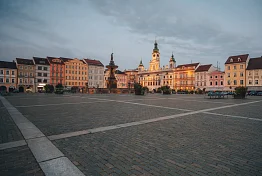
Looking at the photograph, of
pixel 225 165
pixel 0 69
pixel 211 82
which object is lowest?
pixel 225 165

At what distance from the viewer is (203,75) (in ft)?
232

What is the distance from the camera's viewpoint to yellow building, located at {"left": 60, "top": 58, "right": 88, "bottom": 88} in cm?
7438

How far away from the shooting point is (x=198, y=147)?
4105 mm

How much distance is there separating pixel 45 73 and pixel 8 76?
12.9m

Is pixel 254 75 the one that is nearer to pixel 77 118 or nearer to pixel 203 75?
pixel 203 75

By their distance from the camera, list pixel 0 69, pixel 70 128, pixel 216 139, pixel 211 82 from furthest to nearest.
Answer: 1. pixel 211 82
2. pixel 0 69
3. pixel 70 128
4. pixel 216 139

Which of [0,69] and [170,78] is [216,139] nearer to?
[0,69]

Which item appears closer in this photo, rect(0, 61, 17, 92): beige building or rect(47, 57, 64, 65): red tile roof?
rect(0, 61, 17, 92): beige building

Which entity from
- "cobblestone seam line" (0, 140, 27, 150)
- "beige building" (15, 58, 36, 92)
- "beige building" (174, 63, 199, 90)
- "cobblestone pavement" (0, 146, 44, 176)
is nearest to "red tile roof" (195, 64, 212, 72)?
"beige building" (174, 63, 199, 90)

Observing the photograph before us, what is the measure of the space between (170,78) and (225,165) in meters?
86.0

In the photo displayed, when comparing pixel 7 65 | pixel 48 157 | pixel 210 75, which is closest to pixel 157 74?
pixel 210 75

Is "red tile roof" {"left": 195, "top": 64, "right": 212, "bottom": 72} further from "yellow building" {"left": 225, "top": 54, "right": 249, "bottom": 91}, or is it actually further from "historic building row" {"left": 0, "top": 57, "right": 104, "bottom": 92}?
"historic building row" {"left": 0, "top": 57, "right": 104, "bottom": 92}

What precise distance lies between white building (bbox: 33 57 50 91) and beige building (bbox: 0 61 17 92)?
7.63 m

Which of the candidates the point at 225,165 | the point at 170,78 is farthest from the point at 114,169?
the point at 170,78
